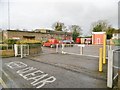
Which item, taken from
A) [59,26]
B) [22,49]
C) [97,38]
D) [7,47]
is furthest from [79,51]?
[59,26]

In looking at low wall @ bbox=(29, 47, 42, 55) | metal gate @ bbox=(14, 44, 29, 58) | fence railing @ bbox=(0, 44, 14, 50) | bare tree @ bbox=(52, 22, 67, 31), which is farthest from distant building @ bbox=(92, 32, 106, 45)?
metal gate @ bbox=(14, 44, 29, 58)

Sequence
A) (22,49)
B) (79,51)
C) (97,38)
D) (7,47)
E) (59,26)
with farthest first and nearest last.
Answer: (59,26) → (97,38) → (79,51) → (7,47) → (22,49)

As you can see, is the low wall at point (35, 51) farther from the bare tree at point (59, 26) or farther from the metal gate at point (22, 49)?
the bare tree at point (59, 26)

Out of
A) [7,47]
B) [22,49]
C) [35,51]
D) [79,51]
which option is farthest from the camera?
[79,51]

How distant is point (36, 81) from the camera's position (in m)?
6.29

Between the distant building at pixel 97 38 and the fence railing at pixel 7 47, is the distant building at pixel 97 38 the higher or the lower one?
the higher one

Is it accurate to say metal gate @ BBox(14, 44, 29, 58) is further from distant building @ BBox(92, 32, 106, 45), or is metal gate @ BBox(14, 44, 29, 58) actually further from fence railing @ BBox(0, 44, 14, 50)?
distant building @ BBox(92, 32, 106, 45)

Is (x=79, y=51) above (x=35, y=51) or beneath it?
beneath

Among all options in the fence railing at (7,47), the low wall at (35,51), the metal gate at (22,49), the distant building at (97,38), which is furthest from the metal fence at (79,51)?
the distant building at (97,38)

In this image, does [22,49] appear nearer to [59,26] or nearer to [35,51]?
[35,51]

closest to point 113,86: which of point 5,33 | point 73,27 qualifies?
point 5,33

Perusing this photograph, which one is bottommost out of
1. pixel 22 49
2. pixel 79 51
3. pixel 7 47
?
pixel 79 51

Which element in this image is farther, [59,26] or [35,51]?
[59,26]

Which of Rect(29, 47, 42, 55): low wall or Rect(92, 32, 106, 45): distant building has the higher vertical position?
Rect(92, 32, 106, 45): distant building
